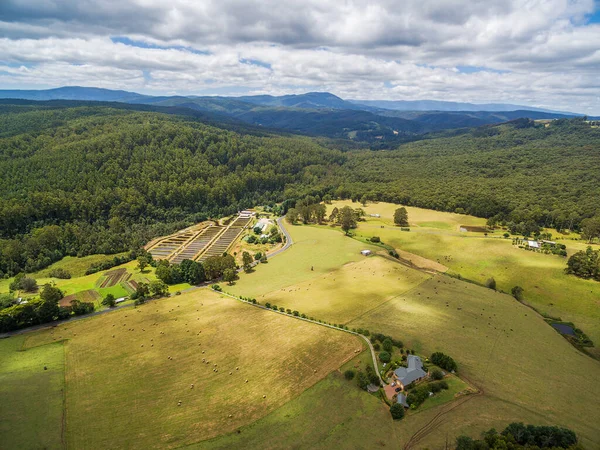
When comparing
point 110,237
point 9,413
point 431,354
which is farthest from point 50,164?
point 431,354

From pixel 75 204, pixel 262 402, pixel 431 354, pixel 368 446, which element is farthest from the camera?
pixel 75 204

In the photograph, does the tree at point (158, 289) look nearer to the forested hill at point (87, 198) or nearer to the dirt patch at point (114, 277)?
the dirt patch at point (114, 277)

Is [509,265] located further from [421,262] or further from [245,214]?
[245,214]

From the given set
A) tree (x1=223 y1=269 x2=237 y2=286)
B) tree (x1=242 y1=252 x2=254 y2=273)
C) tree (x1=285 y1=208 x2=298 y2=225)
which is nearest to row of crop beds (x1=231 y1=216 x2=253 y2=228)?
tree (x1=285 y1=208 x2=298 y2=225)

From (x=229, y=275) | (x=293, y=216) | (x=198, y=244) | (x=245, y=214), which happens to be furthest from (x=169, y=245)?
(x=293, y=216)

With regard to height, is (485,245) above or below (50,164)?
below

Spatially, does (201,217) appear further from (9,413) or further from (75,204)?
(9,413)
